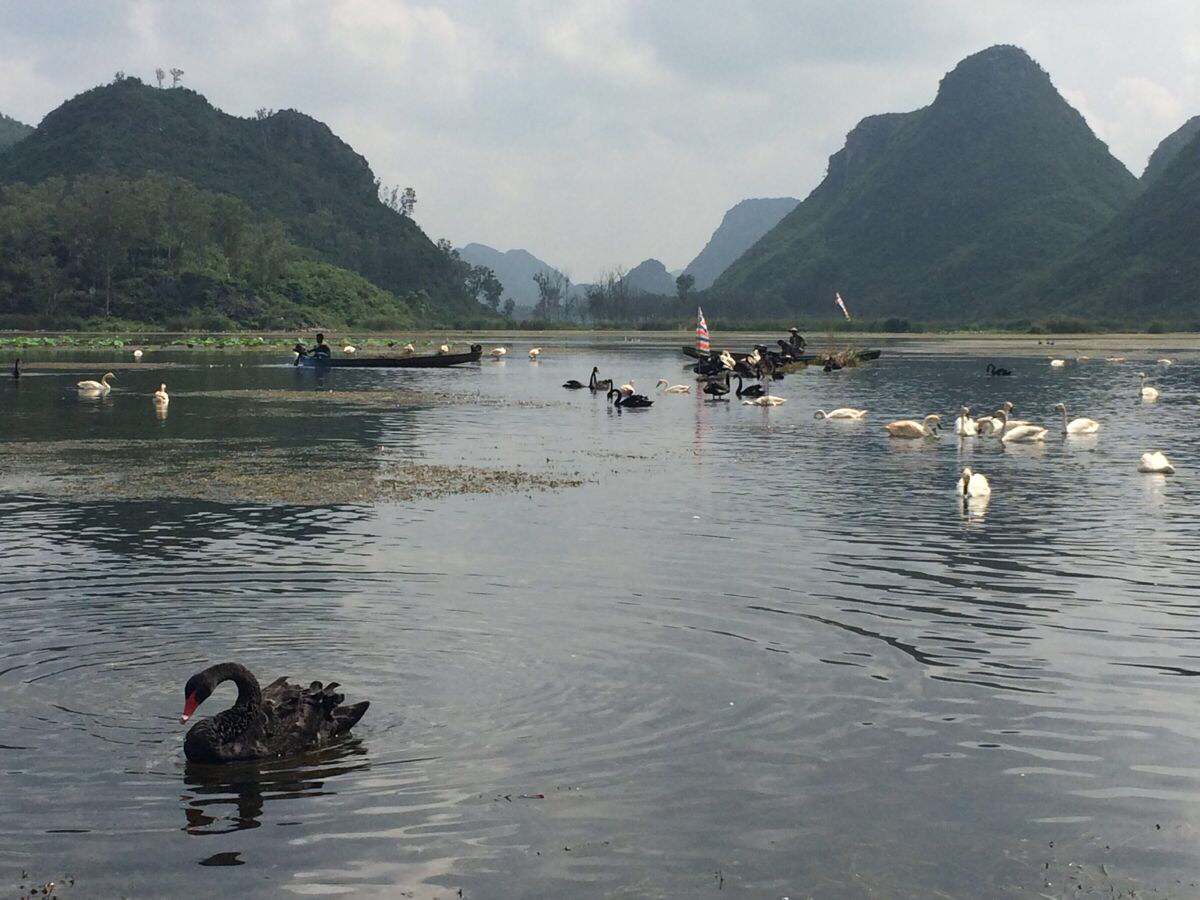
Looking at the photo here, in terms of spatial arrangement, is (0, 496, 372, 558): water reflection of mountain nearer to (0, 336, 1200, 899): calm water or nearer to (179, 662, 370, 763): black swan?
(0, 336, 1200, 899): calm water

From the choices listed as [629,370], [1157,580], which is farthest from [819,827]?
[629,370]

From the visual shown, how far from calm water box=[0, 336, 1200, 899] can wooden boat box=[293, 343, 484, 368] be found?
4666cm

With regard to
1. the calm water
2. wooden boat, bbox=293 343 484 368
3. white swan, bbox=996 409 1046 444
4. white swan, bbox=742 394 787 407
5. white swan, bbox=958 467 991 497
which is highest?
wooden boat, bbox=293 343 484 368

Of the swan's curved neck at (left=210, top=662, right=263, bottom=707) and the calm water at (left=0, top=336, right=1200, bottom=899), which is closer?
the calm water at (left=0, top=336, right=1200, bottom=899)

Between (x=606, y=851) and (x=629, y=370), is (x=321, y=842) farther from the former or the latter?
(x=629, y=370)

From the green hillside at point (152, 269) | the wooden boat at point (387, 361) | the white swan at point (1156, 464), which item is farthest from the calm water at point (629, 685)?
the green hillside at point (152, 269)

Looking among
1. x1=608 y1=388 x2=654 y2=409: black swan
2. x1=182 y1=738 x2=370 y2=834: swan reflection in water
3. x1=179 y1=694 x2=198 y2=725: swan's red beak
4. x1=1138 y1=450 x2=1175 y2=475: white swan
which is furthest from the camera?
x1=608 y1=388 x2=654 y2=409: black swan

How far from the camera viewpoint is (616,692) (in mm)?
13766

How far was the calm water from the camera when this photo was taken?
9773 millimetres

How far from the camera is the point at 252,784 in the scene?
1145 centimetres

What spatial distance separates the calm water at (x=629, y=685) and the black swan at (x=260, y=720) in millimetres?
210

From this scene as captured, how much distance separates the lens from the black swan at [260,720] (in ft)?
38.7

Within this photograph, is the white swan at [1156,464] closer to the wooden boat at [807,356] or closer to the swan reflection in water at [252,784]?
the swan reflection in water at [252,784]

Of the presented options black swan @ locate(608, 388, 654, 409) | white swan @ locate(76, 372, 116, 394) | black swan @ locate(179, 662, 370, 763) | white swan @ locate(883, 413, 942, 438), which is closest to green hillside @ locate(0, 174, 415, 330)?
white swan @ locate(76, 372, 116, 394)
